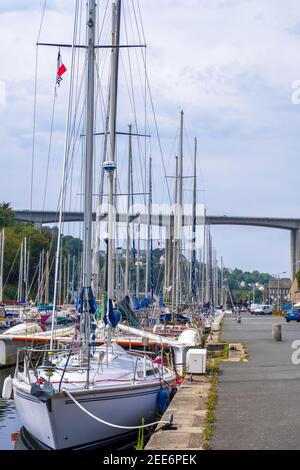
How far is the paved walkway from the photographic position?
1213 cm

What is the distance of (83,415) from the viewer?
14.3 m

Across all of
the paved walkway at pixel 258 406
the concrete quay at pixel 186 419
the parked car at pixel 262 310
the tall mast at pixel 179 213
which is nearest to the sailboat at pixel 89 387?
the concrete quay at pixel 186 419

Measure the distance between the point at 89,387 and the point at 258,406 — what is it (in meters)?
3.38

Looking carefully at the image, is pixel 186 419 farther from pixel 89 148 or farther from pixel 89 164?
pixel 89 148

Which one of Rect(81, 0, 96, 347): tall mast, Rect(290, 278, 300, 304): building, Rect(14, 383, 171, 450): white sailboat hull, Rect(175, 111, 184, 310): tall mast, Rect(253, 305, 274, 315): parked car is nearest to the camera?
Rect(14, 383, 171, 450): white sailboat hull

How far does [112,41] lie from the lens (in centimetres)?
2236

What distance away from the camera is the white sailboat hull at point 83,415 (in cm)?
1398

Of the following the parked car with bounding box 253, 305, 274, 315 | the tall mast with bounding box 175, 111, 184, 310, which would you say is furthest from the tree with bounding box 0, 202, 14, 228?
the tall mast with bounding box 175, 111, 184, 310

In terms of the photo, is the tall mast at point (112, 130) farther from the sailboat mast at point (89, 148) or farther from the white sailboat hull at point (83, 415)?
the white sailboat hull at point (83, 415)

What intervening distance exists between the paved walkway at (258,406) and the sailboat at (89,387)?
148 cm

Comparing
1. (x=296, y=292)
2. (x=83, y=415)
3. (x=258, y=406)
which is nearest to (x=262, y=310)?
(x=296, y=292)

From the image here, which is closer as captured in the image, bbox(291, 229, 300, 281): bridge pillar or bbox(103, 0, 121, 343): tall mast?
bbox(103, 0, 121, 343): tall mast

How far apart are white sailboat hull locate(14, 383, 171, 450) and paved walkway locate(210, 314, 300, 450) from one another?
5.72 ft

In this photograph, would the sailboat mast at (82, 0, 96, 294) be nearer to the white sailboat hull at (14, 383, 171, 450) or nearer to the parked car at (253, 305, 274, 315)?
the white sailboat hull at (14, 383, 171, 450)
